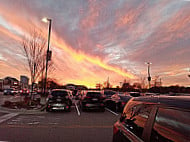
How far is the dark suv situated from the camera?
1.90 m

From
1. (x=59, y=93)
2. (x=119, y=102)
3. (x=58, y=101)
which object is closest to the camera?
(x=58, y=101)

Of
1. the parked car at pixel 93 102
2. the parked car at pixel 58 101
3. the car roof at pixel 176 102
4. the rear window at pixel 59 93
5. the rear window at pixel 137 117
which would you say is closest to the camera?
the car roof at pixel 176 102

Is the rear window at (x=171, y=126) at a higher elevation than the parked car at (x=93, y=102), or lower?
higher

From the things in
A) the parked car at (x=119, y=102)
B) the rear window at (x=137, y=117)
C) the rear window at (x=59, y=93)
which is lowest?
the parked car at (x=119, y=102)

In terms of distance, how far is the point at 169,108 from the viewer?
2.14 m

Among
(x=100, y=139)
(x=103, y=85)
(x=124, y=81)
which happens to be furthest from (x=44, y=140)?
(x=103, y=85)

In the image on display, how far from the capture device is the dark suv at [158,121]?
6.23 feet

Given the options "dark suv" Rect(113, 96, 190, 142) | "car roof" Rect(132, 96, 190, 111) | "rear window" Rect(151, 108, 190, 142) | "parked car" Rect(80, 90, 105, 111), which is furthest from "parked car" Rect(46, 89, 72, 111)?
"rear window" Rect(151, 108, 190, 142)

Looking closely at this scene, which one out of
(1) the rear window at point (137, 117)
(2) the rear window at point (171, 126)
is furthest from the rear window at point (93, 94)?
(2) the rear window at point (171, 126)

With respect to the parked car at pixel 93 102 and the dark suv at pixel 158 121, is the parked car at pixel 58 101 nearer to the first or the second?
the parked car at pixel 93 102

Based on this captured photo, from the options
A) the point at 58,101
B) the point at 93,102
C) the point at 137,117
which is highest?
the point at 137,117

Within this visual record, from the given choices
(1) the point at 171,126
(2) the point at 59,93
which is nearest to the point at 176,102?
(1) the point at 171,126

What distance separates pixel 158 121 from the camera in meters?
2.24

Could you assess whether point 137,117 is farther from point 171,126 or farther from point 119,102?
point 119,102
